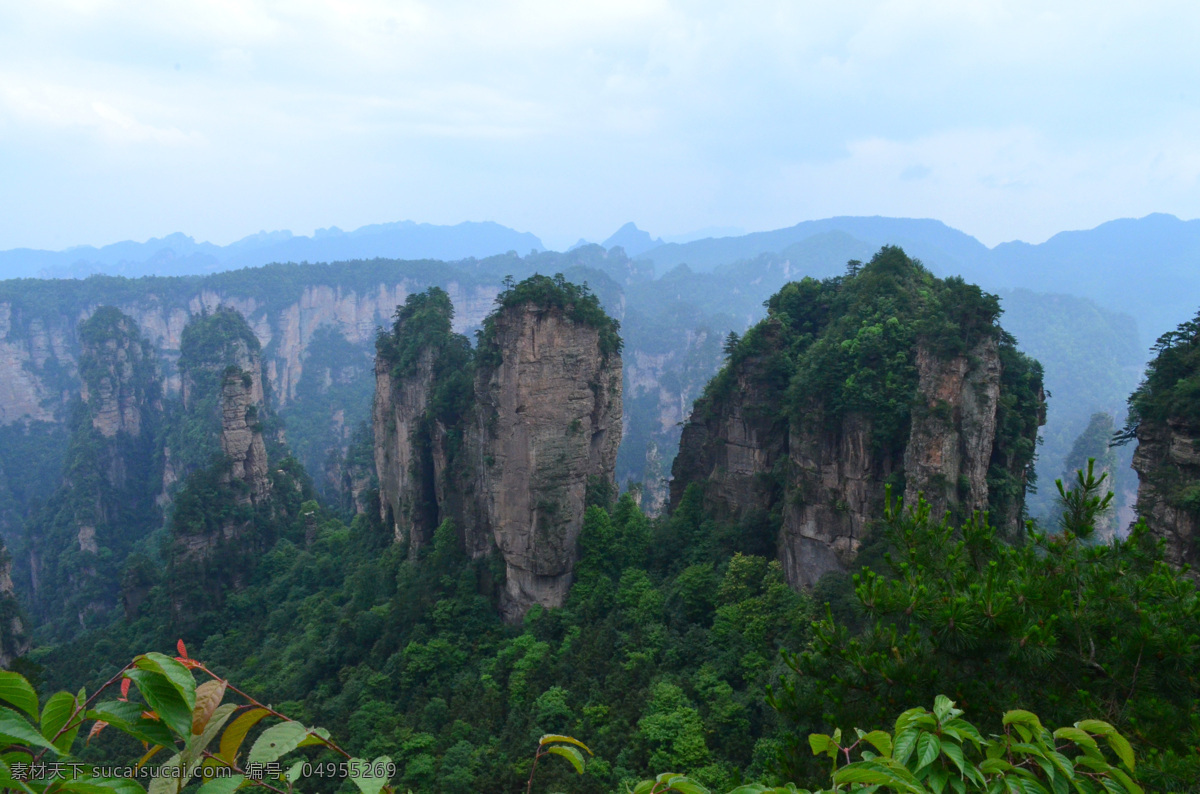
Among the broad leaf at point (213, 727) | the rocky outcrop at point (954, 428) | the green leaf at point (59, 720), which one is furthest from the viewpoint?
the rocky outcrop at point (954, 428)

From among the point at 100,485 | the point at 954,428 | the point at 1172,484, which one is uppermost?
the point at 954,428

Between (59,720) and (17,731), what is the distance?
249 millimetres

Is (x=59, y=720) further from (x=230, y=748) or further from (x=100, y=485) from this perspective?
(x=100, y=485)

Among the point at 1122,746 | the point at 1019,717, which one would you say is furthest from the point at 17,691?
the point at 1122,746

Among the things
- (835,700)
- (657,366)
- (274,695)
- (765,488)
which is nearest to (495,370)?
(765,488)

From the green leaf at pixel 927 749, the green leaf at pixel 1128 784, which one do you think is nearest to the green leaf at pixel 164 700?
the green leaf at pixel 927 749

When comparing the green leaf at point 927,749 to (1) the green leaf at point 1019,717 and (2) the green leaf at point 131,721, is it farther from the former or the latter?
(2) the green leaf at point 131,721

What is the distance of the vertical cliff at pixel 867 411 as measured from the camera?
17703 mm

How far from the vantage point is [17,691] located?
204cm

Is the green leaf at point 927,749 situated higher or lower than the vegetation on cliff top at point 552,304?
lower

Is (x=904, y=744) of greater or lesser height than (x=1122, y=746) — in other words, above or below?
above

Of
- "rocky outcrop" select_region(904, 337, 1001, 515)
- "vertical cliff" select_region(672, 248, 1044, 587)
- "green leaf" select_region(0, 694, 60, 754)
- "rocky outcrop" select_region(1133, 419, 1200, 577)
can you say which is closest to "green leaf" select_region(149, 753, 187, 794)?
"green leaf" select_region(0, 694, 60, 754)

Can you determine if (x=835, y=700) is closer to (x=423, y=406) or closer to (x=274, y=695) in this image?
(x=274, y=695)

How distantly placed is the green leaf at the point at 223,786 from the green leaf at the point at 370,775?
36cm
